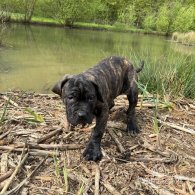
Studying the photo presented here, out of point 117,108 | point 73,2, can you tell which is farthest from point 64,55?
point 73,2

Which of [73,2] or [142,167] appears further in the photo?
[73,2]

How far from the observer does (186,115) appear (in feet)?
18.8

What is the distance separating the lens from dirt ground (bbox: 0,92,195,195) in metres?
3.52

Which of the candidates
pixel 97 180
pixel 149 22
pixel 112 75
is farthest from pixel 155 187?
pixel 149 22

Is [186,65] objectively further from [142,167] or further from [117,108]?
[142,167]

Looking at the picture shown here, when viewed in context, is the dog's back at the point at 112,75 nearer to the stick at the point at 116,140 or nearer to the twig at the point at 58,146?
the stick at the point at 116,140

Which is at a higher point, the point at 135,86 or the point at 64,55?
the point at 135,86

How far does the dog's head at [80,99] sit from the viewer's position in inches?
137

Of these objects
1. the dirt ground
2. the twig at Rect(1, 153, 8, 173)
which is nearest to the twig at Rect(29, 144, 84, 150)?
the dirt ground

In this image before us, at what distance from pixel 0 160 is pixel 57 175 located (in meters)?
0.73

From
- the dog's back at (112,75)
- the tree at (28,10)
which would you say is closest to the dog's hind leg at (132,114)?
the dog's back at (112,75)

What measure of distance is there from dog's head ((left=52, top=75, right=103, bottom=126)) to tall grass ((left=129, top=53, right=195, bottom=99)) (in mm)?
3025

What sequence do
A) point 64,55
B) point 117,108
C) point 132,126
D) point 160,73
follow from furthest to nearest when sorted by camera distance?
1. point 64,55
2. point 160,73
3. point 117,108
4. point 132,126

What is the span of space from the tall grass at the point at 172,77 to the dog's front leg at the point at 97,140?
267 centimetres
